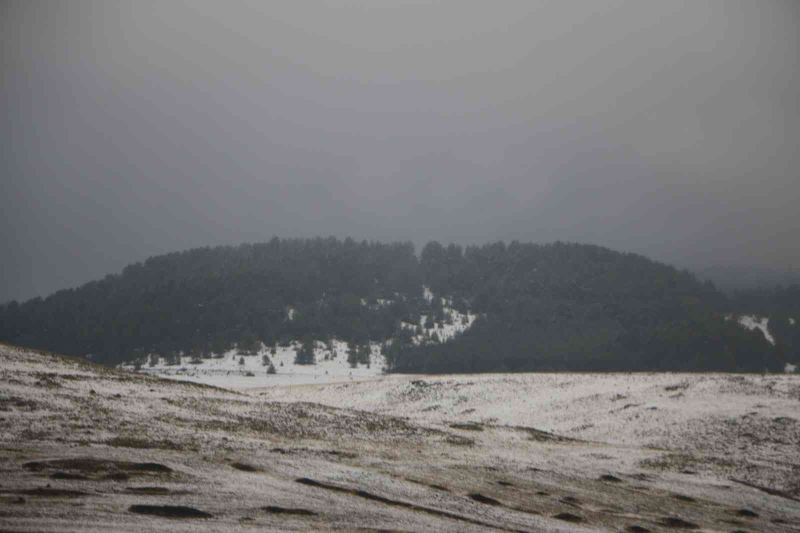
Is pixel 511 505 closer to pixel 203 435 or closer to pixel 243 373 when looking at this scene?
pixel 203 435

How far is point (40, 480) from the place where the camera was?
20781 millimetres

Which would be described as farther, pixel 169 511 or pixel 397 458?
pixel 397 458

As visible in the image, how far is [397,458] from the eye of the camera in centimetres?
3419

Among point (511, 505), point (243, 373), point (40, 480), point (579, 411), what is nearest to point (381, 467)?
point (511, 505)

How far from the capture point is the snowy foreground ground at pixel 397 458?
20.6 m

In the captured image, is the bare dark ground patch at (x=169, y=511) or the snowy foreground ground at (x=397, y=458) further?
the snowy foreground ground at (x=397, y=458)

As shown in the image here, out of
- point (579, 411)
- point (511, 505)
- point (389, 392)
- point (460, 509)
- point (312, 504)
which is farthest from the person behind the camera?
point (389, 392)

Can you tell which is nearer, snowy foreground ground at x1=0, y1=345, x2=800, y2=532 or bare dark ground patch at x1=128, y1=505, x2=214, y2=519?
bare dark ground patch at x1=128, y1=505, x2=214, y2=519

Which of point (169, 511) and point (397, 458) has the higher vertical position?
point (169, 511)

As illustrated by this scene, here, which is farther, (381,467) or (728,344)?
(728,344)

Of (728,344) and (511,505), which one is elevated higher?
(728,344)

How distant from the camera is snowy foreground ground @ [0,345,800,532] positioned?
20578 mm

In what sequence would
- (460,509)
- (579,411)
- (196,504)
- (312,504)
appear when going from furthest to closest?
(579,411), (460,509), (312,504), (196,504)

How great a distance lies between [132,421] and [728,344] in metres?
178
